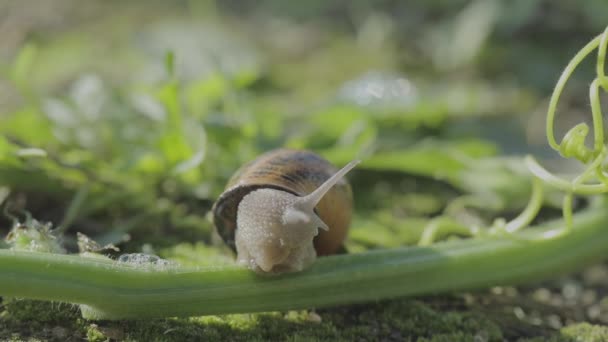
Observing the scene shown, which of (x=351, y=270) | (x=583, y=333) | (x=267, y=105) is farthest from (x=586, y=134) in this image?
(x=267, y=105)

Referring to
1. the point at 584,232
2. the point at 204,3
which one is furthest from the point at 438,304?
the point at 204,3

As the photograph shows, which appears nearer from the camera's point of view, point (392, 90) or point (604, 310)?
point (604, 310)

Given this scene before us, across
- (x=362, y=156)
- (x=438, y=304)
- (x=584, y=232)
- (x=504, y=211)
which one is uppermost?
(x=362, y=156)

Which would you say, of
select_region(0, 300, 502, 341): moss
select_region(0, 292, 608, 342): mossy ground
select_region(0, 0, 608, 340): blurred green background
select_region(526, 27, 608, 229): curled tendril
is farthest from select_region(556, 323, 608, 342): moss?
select_region(0, 0, 608, 340): blurred green background

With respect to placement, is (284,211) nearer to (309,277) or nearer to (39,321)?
(309,277)

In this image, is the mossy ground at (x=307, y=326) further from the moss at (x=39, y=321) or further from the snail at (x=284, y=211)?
the snail at (x=284, y=211)

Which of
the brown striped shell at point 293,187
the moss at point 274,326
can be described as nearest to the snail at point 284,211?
the brown striped shell at point 293,187

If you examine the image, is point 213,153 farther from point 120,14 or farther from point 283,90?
point 120,14
